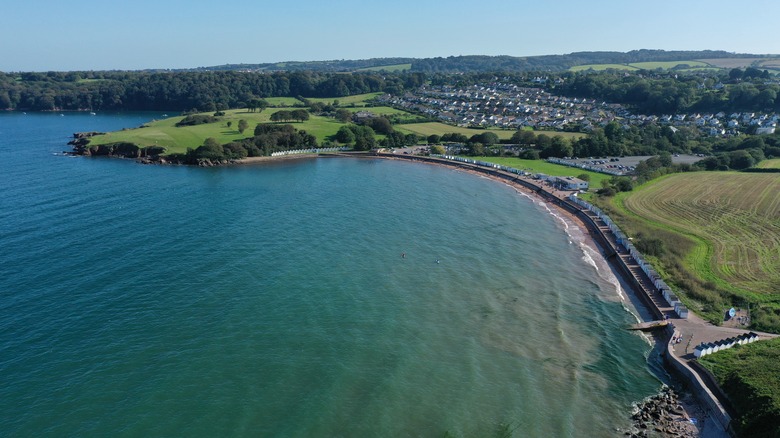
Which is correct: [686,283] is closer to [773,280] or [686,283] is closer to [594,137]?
[773,280]

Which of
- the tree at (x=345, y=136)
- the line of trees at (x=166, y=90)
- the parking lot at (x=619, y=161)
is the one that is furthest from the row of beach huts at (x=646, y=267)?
the line of trees at (x=166, y=90)

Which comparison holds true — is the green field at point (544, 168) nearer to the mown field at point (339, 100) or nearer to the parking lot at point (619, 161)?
the parking lot at point (619, 161)

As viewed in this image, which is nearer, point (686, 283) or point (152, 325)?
point (152, 325)

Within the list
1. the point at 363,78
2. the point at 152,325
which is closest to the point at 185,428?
the point at 152,325

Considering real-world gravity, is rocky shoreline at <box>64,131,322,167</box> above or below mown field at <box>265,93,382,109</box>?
below

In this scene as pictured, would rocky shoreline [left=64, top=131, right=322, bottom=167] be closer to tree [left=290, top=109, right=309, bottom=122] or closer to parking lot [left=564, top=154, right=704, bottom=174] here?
tree [left=290, top=109, right=309, bottom=122]

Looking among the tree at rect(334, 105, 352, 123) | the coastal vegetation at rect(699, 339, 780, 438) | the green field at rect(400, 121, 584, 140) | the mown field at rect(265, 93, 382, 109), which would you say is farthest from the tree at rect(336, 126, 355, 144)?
the coastal vegetation at rect(699, 339, 780, 438)

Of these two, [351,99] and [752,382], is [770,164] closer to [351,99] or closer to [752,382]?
[752,382]
